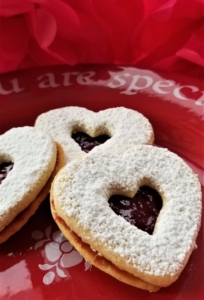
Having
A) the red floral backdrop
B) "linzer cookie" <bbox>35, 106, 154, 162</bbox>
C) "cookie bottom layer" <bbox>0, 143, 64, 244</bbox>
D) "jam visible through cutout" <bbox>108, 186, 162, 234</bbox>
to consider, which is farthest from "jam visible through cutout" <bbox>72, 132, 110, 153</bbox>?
the red floral backdrop

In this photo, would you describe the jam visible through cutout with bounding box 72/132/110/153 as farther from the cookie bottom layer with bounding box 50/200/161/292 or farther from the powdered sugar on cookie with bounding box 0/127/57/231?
the cookie bottom layer with bounding box 50/200/161/292

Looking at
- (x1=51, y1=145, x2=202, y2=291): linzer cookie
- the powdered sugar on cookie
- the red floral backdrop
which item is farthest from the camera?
the red floral backdrop

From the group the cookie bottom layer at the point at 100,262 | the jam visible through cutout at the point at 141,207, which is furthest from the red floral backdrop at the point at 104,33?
the cookie bottom layer at the point at 100,262

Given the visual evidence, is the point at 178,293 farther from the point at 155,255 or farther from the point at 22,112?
the point at 22,112

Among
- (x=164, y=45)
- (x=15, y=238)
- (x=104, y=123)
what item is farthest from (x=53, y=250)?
(x=164, y=45)

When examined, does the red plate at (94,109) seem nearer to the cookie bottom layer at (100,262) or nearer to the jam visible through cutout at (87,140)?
the cookie bottom layer at (100,262)

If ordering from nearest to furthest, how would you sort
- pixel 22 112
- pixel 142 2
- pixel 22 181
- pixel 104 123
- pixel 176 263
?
pixel 176 263 → pixel 22 181 → pixel 104 123 → pixel 22 112 → pixel 142 2

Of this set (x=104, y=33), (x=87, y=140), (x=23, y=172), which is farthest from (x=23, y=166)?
(x=104, y=33)
